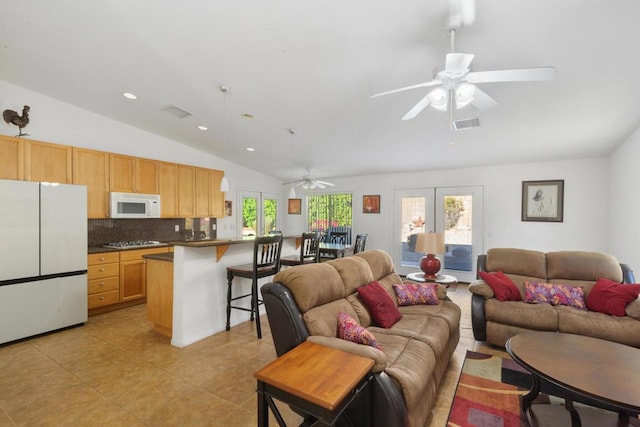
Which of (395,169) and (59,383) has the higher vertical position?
(395,169)

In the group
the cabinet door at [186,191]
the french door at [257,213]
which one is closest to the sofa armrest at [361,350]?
the cabinet door at [186,191]

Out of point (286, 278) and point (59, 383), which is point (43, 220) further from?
point (286, 278)

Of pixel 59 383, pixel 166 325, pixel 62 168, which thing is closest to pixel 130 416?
pixel 59 383

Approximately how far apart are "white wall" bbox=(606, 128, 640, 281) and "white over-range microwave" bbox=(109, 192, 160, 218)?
689 cm

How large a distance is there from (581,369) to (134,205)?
5486 millimetres

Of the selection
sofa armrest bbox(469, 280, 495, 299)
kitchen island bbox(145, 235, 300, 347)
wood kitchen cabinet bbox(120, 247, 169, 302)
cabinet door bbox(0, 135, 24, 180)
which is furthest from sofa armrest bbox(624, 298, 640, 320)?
cabinet door bbox(0, 135, 24, 180)

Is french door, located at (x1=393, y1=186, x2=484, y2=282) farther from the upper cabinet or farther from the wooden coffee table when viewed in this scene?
the upper cabinet

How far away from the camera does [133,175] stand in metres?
4.70

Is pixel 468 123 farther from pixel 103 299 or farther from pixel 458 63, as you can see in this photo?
pixel 103 299

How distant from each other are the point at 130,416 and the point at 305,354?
4.72 ft

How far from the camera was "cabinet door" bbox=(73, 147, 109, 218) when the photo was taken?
411 centimetres

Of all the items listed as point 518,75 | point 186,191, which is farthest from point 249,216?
point 518,75

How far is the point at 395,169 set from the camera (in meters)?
6.18

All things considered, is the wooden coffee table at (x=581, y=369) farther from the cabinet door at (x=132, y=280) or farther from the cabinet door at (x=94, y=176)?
the cabinet door at (x=94, y=176)
